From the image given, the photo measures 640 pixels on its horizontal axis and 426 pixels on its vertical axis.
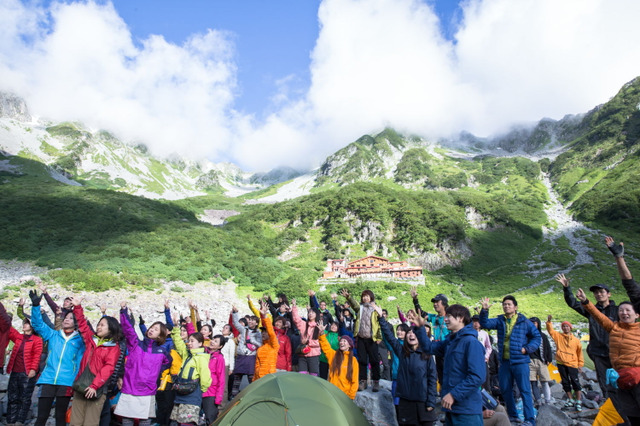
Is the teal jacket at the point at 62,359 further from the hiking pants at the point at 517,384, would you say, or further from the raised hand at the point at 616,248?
the raised hand at the point at 616,248

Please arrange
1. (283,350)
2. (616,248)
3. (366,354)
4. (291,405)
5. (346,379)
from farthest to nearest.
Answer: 1. (283,350)
2. (366,354)
3. (346,379)
4. (616,248)
5. (291,405)

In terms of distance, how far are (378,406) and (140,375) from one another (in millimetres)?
4741

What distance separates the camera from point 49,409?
5270 millimetres

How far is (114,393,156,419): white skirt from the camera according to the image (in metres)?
5.33

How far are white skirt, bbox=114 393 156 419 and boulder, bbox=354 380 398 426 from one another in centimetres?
412

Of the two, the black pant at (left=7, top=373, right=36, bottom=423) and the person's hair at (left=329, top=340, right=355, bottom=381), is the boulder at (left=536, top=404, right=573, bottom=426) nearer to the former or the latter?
the person's hair at (left=329, top=340, right=355, bottom=381)

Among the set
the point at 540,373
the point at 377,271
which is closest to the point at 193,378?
the point at 540,373

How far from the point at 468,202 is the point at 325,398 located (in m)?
81.3

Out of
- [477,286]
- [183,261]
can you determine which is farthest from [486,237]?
[183,261]

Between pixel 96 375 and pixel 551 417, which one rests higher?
pixel 96 375

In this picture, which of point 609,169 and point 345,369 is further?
point 609,169

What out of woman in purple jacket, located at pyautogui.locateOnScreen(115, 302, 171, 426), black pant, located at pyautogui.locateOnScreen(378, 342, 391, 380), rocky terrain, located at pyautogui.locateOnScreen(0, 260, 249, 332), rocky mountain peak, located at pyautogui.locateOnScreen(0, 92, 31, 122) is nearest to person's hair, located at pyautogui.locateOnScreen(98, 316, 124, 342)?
woman in purple jacket, located at pyautogui.locateOnScreen(115, 302, 171, 426)

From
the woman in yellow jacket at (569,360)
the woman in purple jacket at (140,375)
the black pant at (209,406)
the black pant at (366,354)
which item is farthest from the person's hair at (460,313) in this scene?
the woman in yellow jacket at (569,360)

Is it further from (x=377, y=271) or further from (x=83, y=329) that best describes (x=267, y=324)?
(x=377, y=271)
